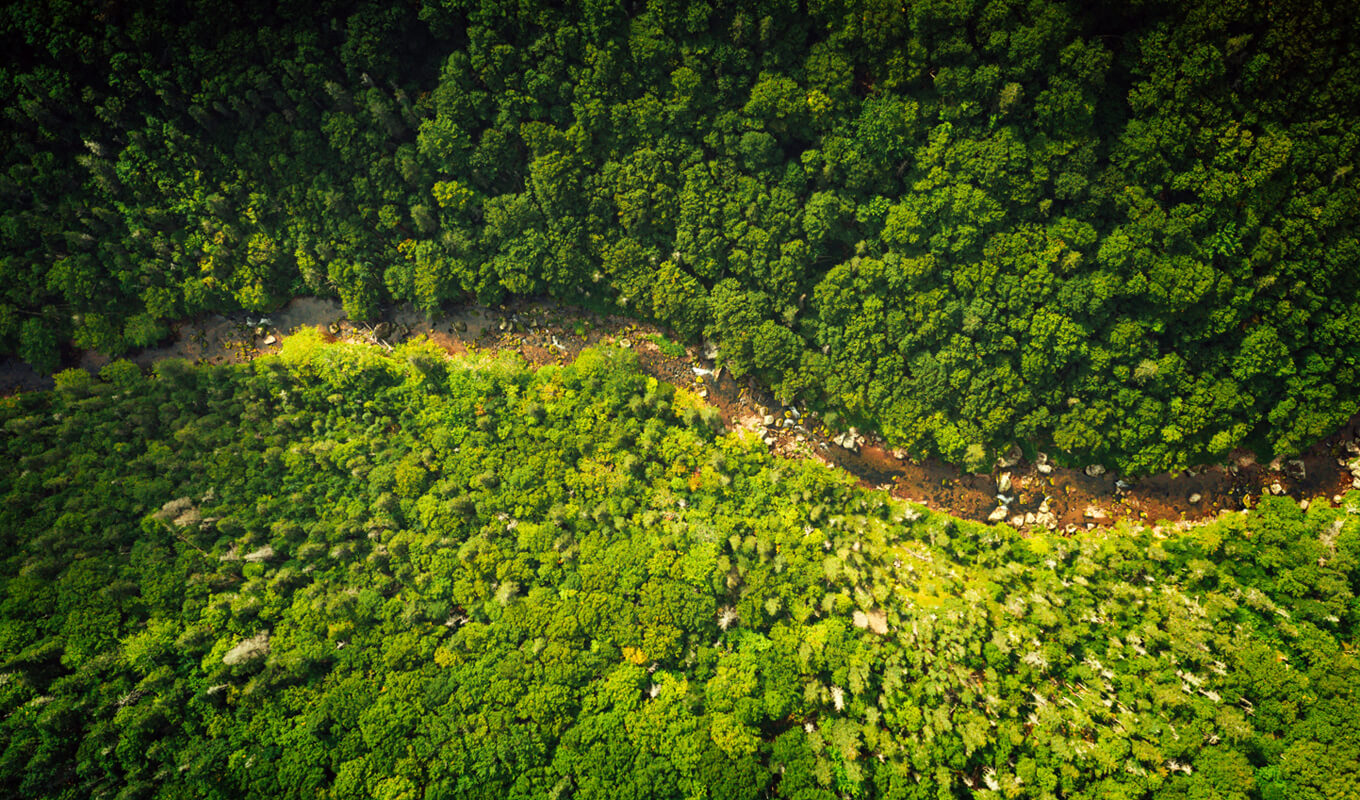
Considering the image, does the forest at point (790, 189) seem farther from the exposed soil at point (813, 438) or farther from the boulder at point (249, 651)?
the boulder at point (249, 651)

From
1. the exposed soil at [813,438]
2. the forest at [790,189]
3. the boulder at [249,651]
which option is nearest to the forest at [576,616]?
the boulder at [249,651]

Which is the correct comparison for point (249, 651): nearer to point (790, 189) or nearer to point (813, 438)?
point (813, 438)

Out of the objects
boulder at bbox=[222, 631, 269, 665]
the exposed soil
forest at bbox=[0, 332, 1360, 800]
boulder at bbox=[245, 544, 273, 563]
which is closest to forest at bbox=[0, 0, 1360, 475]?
the exposed soil

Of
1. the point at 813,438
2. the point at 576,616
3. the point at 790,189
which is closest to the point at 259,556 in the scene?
the point at 576,616

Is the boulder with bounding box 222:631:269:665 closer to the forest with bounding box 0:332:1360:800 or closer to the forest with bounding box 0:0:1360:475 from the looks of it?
the forest with bounding box 0:332:1360:800

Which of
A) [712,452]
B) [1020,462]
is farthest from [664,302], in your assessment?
[1020,462]
